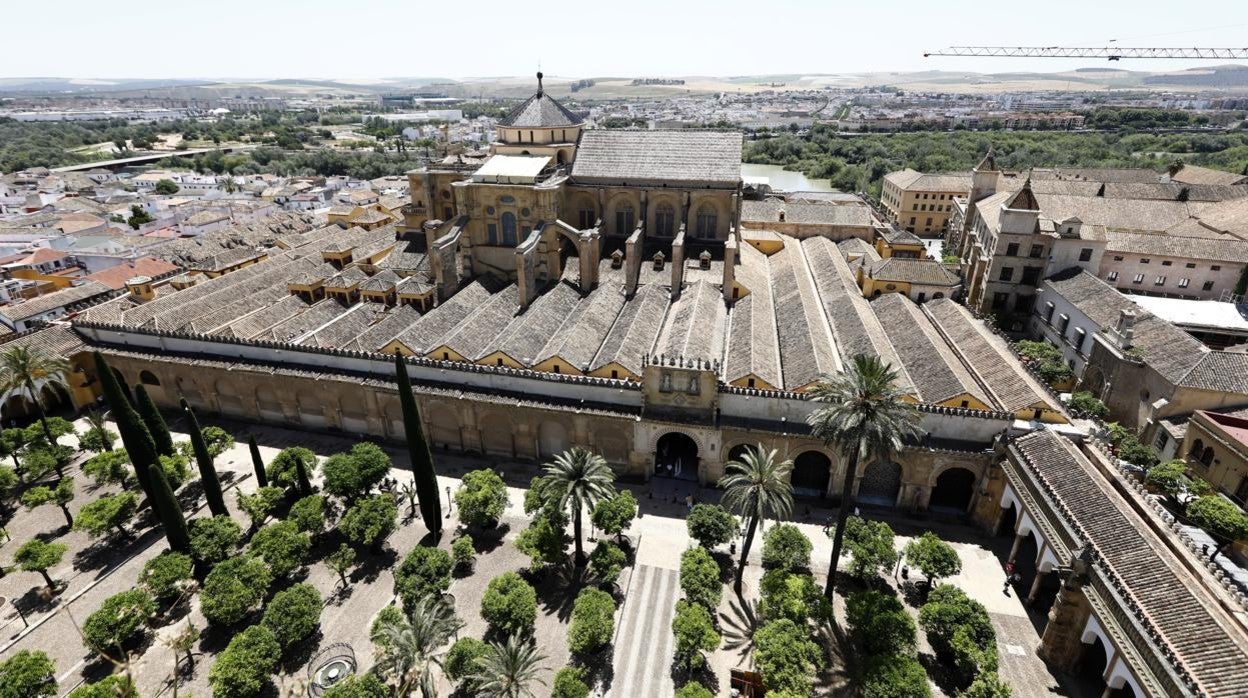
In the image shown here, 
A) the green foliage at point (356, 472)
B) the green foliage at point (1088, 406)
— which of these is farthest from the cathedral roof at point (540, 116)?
the green foliage at point (1088, 406)

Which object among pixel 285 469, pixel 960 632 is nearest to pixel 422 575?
pixel 285 469

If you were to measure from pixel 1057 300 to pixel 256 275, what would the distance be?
7751 cm

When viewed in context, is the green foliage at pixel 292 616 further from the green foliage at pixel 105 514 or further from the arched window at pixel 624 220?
the arched window at pixel 624 220

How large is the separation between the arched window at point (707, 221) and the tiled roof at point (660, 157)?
3.22 meters

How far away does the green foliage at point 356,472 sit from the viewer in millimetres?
38188

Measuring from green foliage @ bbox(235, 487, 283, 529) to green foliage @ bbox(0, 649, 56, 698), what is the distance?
1099 cm

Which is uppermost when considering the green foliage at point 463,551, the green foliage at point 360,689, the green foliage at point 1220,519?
the green foliage at point 1220,519

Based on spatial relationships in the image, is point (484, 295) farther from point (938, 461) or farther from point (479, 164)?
point (938, 461)

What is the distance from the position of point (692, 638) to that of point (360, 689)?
14208 millimetres

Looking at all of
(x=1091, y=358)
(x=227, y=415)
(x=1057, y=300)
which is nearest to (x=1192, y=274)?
(x=1057, y=300)

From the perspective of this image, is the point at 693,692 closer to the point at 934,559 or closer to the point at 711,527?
the point at 711,527

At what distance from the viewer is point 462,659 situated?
1078 inches

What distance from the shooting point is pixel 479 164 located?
64312 mm

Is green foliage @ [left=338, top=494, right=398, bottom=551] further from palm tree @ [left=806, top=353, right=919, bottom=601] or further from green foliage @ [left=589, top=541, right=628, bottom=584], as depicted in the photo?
palm tree @ [left=806, top=353, right=919, bottom=601]
